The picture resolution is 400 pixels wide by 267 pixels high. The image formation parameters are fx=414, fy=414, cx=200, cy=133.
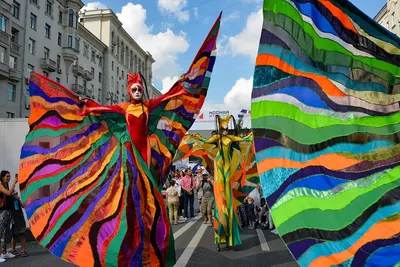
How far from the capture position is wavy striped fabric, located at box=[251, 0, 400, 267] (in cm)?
236

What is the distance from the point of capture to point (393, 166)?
2.49 m

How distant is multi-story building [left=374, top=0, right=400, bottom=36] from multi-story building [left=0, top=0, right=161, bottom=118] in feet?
96.4

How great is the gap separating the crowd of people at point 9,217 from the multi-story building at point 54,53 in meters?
23.0

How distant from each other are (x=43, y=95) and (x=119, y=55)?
167 feet

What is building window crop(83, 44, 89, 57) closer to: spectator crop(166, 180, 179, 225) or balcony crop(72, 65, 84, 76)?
balcony crop(72, 65, 84, 76)

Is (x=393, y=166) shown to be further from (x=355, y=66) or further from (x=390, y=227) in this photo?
(x=355, y=66)

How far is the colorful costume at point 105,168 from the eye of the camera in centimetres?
473

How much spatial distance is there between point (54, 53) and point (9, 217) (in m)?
31.7

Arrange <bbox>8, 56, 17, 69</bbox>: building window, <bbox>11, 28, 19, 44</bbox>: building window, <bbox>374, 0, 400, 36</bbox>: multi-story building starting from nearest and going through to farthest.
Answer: <bbox>8, 56, 17, 69</bbox>: building window, <bbox>11, 28, 19, 44</bbox>: building window, <bbox>374, 0, 400, 36</bbox>: multi-story building

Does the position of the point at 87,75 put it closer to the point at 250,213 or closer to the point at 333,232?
the point at 250,213

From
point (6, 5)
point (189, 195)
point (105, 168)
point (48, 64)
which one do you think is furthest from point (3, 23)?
point (105, 168)

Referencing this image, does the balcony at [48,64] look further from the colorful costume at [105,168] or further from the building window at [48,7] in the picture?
the colorful costume at [105,168]

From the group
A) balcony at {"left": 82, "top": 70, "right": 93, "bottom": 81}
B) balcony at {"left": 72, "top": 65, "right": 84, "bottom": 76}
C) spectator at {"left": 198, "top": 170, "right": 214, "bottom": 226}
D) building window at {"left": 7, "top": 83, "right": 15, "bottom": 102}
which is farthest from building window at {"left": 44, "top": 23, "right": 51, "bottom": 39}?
spectator at {"left": 198, "top": 170, "right": 214, "bottom": 226}

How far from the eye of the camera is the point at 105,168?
5336 millimetres
